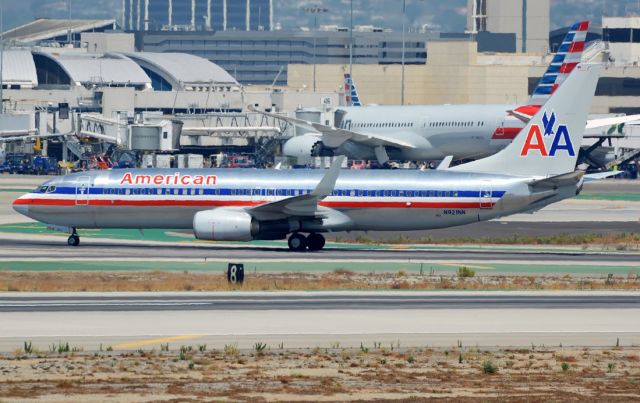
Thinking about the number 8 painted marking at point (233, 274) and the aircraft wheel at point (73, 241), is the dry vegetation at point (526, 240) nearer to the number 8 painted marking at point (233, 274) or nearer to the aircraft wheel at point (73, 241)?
the aircraft wheel at point (73, 241)

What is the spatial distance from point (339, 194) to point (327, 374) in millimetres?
31272

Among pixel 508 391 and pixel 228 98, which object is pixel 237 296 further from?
pixel 228 98

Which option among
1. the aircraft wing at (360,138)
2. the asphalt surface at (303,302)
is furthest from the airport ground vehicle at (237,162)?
the asphalt surface at (303,302)

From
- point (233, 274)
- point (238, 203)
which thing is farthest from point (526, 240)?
point (233, 274)

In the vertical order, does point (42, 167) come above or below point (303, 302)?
above

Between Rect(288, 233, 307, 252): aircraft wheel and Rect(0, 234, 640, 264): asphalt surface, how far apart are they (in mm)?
321

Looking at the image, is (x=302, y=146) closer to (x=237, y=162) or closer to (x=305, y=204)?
(x=237, y=162)

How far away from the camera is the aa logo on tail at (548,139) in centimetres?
5797

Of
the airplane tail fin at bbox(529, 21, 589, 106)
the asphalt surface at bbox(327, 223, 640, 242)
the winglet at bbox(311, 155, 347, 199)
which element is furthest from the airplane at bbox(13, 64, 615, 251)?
the airplane tail fin at bbox(529, 21, 589, 106)

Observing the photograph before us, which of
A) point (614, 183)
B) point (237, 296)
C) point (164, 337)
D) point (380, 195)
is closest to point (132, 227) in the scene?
point (380, 195)

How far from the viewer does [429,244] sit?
2518 inches

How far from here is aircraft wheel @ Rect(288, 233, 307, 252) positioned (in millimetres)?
58500

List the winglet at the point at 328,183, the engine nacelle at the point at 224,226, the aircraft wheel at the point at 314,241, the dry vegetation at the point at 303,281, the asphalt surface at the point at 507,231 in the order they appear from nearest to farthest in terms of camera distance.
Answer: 1. the dry vegetation at the point at 303,281
2. the winglet at the point at 328,183
3. the engine nacelle at the point at 224,226
4. the aircraft wheel at the point at 314,241
5. the asphalt surface at the point at 507,231

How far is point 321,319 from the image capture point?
3559cm
